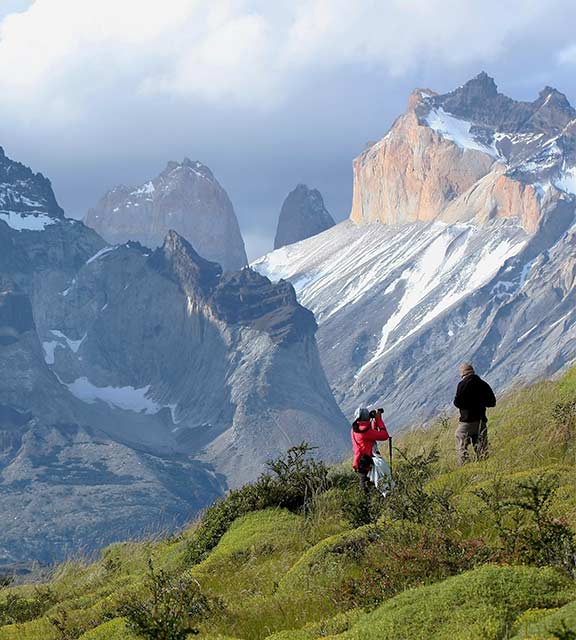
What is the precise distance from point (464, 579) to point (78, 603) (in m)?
7.67

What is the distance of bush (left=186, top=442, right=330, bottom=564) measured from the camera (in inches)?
669

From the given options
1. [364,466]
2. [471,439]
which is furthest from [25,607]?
[471,439]

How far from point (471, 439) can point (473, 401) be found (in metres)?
0.80

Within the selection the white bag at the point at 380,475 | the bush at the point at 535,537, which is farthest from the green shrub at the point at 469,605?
the white bag at the point at 380,475

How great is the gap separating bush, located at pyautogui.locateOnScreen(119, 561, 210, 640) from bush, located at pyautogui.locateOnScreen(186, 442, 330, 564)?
3.07 metres

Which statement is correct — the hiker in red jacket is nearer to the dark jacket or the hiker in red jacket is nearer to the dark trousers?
the dark trousers

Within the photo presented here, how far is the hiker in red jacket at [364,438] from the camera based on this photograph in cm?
1756

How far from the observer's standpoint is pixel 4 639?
13.5 m

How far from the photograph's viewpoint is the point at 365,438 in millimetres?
17781

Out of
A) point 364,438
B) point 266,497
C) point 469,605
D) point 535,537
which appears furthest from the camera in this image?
point 364,438

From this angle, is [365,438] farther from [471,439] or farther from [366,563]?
[366,563]

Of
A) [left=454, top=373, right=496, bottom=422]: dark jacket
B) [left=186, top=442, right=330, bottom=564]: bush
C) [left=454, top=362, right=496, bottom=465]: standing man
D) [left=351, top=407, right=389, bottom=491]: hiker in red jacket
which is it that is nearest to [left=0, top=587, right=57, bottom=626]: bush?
[left=186, top=442, right=330, bottom=564]: bush

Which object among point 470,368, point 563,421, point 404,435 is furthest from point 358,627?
point 404,435

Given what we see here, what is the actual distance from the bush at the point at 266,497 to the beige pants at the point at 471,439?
2332mm
